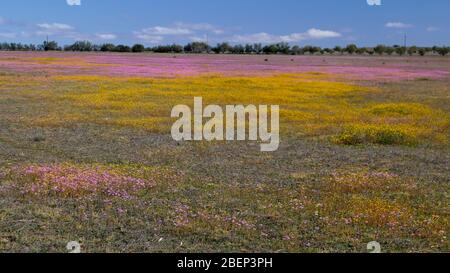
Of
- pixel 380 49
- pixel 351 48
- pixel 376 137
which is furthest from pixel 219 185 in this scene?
pixel 351 48

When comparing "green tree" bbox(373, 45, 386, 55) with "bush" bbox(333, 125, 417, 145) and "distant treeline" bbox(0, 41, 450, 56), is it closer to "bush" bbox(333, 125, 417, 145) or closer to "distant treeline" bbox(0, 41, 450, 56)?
"distant treeline" bbox(0, 41, 450, 56)

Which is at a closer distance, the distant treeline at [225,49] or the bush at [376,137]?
the bush at [376,137]

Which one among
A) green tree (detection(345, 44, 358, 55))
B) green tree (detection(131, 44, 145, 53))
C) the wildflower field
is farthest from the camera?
green tree (detection(345, 44, 358, 55))

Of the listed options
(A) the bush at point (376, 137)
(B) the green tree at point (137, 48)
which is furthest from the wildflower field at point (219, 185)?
(B) the green tree at point (137, 48)

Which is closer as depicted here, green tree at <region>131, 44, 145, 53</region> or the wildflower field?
Result: the wildflower field

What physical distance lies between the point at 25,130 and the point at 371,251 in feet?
52.0

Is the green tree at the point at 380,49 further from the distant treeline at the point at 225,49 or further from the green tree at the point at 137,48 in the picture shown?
the green tree at the point at 137,48

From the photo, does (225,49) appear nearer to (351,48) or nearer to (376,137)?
(351,48)

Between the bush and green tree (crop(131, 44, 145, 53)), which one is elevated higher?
green tree (crop(131, 44, 145, 53))

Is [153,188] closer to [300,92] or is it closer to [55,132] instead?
[55,132]

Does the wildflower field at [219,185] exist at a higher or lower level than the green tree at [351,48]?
lower

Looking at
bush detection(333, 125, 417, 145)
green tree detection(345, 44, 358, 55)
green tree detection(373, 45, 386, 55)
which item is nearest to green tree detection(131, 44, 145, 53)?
green tree detection(345, 44, 358, 55)

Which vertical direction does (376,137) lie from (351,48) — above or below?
below
